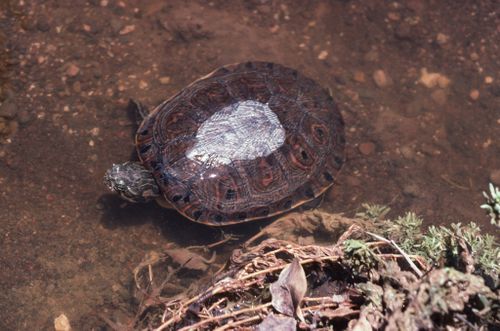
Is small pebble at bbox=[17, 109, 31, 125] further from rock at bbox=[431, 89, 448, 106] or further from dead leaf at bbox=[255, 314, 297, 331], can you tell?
rock at bbox=[431, 89, 448, 106]

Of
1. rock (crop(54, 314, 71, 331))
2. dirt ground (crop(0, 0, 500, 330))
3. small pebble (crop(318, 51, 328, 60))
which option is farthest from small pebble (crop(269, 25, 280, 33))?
rock (crop(54, 314, 71, 331))

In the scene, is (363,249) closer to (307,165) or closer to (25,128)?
(307,165)

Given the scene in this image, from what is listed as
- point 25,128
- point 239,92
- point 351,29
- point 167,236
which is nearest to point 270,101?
point 239,92

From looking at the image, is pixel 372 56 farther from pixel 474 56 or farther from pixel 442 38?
pixel 474 56

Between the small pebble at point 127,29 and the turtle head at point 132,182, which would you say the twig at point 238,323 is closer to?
the turtle head at point 132,182

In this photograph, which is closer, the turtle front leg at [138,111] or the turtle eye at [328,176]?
the turtle eye at [328,176]

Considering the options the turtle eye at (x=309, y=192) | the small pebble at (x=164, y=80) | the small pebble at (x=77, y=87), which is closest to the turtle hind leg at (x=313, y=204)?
the turtle eye at (x=309, y=192)

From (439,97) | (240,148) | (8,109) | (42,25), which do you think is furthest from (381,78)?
(8,109)
